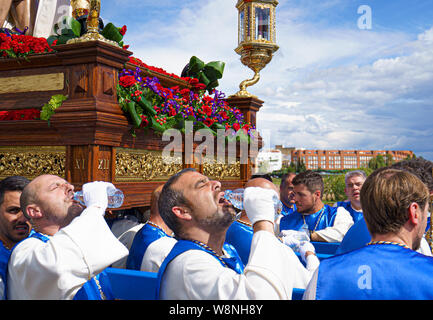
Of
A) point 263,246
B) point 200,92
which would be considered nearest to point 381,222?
point 263,246

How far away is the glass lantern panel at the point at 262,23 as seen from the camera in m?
6.70

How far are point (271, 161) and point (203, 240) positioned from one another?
4.97m

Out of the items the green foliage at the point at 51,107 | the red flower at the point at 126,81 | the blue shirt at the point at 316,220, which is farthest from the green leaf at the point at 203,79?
the green foliage at the point at 51,107

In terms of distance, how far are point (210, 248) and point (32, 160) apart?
8.46 ft

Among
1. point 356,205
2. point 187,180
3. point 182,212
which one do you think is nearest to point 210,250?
point 182,212

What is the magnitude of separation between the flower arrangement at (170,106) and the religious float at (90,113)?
0.04ft

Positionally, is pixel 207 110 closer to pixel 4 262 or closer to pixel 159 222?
pixel 159 222

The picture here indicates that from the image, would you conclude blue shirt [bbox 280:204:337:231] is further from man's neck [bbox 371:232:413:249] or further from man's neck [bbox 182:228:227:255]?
man's neck [bbox 371:232:413:249]

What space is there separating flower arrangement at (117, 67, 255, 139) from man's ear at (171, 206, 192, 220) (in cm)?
190

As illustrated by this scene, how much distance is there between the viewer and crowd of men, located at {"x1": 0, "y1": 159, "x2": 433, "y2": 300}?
1.77 meters

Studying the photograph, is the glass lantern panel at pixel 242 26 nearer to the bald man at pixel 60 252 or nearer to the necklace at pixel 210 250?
the bald man at pixel 60 252

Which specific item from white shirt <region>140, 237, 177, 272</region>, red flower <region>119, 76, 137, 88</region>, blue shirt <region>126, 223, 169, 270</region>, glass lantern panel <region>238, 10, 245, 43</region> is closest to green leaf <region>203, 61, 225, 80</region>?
glass lantern panel <region>238, 10, 245, 43</region>

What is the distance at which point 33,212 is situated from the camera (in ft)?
7.94
